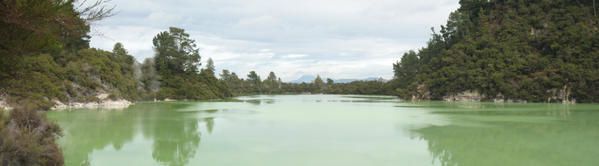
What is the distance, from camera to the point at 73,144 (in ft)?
43.5

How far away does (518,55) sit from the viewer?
4822 centimetres

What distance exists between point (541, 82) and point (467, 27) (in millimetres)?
15708

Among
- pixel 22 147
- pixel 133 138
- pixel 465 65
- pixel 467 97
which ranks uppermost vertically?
pixel 465 65

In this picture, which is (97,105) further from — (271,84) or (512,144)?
(271,84)

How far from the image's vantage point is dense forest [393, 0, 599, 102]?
42688 mm

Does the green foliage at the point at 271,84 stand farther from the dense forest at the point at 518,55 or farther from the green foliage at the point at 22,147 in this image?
the green foliage at the point at 22,147

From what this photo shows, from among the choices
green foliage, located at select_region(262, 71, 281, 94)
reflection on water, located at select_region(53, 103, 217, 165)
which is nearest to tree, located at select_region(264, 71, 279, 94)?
green foliage, located at select_region(262, 71, 281, 94)

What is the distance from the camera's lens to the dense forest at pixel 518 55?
140ft

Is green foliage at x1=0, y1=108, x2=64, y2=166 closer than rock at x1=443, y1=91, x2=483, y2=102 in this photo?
Yes

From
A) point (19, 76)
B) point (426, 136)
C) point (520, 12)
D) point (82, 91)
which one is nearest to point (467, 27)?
point (520, 12)

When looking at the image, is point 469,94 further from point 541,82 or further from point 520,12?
point 520,12

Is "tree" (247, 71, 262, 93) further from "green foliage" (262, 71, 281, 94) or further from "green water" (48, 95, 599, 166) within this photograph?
"green water" (48, 95, 599, 166)

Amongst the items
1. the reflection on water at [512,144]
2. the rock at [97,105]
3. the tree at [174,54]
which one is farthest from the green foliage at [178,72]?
the reflection on water at [512,144]

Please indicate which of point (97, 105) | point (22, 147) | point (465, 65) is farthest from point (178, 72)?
point (22, 147)
